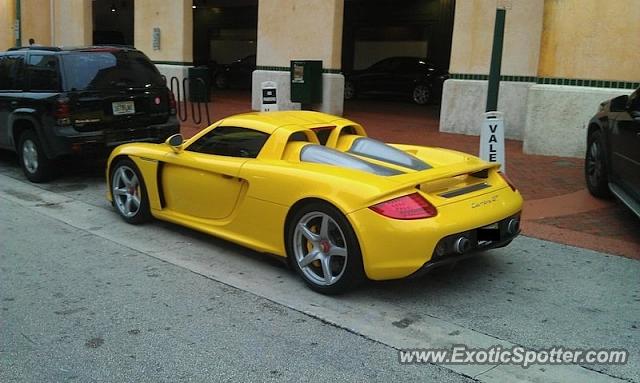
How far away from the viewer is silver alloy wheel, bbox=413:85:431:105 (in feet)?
65.5

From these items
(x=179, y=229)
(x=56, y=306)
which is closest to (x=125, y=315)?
(x=56, y=306)

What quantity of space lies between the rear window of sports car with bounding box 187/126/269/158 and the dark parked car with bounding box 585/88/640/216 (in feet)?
11.5

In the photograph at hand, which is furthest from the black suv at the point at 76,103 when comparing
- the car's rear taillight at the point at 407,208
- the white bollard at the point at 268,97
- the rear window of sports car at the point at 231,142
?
the car's rear taillight at the point at 407,208

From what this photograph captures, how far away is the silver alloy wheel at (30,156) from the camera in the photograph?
8797 millimetres

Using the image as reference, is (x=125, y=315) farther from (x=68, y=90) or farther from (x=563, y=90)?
(x=563, y=90)

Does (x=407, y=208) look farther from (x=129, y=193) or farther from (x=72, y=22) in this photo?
(x=72, y=22)

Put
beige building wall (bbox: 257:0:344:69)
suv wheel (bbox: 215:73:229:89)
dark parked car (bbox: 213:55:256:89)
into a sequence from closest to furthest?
beige building wall (bbox: 257:0:344:69) < dark parked car (bbox: 213:55:256:89) < suv wheel (bbox: 215:73:229:89)

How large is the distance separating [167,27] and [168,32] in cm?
16

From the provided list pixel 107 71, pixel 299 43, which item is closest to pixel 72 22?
pixel 299 43

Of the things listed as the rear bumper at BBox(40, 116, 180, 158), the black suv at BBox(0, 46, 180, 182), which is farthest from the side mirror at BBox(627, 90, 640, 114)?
the rear bumper at BBox(40, 116, 180, 158)

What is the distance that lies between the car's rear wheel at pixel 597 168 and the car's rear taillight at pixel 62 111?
660 cm

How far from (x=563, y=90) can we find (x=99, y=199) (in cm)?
707

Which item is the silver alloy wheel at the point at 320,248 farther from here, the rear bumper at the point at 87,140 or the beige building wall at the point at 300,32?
the beige building wall at the point at 300,32

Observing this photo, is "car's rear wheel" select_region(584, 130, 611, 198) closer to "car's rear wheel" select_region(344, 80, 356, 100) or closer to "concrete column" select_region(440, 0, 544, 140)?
"concrete column" select_region(440, 0, 544, 140)
